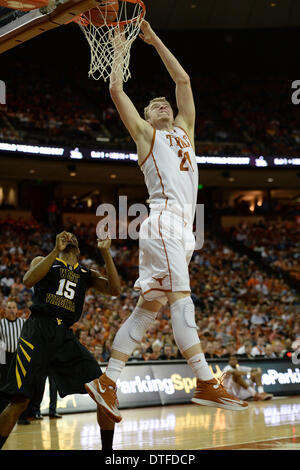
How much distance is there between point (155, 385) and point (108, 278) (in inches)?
286

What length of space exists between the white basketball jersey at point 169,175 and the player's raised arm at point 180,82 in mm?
354

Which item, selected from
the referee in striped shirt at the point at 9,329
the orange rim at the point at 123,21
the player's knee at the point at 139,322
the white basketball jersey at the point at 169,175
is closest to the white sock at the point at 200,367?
the player's knee at the point at 139,322

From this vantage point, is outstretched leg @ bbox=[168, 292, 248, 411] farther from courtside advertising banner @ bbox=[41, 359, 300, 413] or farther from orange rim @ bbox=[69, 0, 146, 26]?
courtside advertising banner @ bbox=[41, 359, 300, 413]

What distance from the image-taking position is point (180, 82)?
16.7 feet

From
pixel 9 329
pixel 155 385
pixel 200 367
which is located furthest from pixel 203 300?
pixel 200 367

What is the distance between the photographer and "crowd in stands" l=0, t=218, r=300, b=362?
48.2ft

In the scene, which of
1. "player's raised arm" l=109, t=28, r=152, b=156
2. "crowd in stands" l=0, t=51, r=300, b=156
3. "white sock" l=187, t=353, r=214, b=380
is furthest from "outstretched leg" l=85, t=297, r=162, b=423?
"crowd in stands" l=0, t=51, r=300, b=156

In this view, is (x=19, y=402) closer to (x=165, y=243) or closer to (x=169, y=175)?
(x=165, y=243)

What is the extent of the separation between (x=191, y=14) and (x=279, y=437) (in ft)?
69.5

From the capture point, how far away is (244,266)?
2384 centimetres

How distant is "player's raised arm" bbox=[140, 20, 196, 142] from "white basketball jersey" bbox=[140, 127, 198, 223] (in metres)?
0.35

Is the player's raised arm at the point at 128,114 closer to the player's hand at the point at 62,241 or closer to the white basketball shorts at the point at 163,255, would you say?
the white basketball shorts at the point at 163,255

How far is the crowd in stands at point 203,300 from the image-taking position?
1470 centimetres

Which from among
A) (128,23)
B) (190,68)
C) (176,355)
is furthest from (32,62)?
(128,23)
